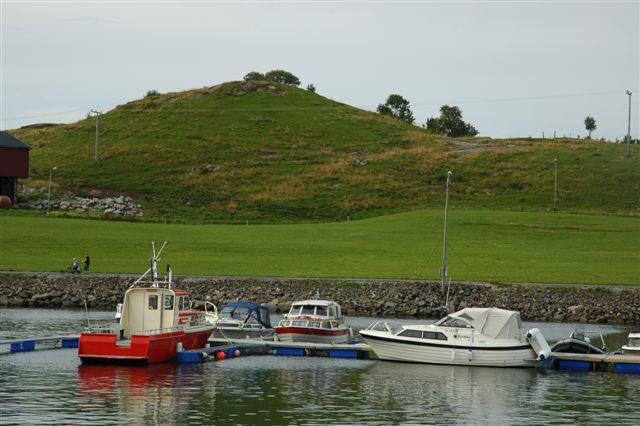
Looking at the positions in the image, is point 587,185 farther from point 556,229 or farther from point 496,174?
point 556,229

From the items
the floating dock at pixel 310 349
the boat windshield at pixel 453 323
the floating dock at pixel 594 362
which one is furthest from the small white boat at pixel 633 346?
the floating dock at pixel 310 349

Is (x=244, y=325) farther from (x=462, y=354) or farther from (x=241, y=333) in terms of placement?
(x=462, y=354)

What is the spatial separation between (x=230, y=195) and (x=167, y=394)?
104m

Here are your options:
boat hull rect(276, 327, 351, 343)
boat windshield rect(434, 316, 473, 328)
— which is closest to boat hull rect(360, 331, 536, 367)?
boat windshield rect(434, 316, 473, 328)

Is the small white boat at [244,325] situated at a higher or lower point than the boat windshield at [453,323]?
lower

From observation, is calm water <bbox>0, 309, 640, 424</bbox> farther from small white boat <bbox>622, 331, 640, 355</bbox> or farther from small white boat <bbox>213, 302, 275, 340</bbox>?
small white boat <bbox>213, 302, 275, 340</bbox>

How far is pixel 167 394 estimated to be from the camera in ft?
136

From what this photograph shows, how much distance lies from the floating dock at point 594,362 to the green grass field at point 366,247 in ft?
86.8

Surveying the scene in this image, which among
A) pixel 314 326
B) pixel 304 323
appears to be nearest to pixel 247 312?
pixel 304 323

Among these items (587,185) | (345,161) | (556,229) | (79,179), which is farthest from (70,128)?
(556,229)

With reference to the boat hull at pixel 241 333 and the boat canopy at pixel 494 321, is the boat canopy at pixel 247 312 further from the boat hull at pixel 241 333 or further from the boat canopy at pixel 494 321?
the boat canopy at pixel 494 321

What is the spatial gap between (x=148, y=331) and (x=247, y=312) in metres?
10.1

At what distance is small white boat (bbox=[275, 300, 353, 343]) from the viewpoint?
2237 inches

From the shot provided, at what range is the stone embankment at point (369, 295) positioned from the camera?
235ft
